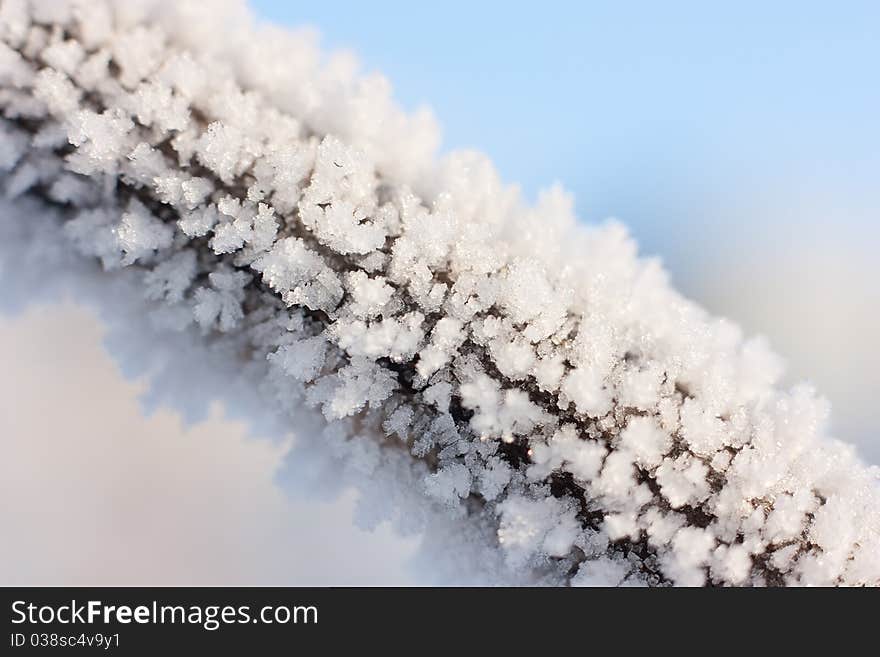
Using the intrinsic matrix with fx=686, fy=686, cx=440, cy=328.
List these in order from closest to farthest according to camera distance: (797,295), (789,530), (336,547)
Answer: (789,530)
(336,547)
(797,295)

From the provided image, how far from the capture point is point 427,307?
59cm

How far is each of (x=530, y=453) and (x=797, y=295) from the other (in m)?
1.19

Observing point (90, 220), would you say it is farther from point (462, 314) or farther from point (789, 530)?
point (789, 530)

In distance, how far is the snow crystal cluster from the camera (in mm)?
572

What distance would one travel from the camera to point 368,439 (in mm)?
636

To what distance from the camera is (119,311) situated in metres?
0.64

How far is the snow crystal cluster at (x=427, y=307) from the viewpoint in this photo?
0.57 m

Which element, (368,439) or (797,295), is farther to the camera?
(797,295)

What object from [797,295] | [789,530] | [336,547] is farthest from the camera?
[797,295]

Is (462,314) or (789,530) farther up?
(462,314)
